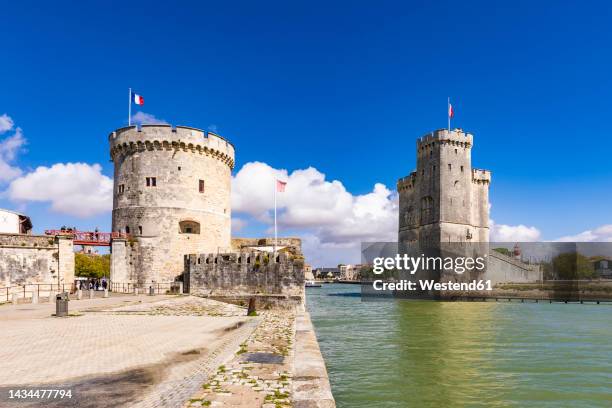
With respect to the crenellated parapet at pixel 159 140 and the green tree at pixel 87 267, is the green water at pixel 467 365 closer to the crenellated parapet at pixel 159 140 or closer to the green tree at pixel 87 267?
the crenellated parapet at pixel 159 140

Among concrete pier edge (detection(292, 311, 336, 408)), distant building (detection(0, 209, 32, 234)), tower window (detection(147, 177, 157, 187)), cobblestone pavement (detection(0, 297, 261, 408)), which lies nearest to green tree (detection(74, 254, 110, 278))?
distant building (detection(0, 209, 32, 234))

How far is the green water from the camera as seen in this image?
1054cm

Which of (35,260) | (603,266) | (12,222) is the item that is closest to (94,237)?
(35,260)

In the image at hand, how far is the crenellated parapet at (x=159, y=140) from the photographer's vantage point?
31.4 m

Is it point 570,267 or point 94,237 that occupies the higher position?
point 94,237

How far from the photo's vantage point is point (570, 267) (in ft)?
261

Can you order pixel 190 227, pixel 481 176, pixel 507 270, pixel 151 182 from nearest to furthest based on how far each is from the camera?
pixel 151 182, pixel 190 227, pixel 507 270, pixel 481 176

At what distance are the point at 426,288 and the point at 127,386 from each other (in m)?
52.6

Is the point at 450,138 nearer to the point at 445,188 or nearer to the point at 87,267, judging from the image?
the point at 445,188

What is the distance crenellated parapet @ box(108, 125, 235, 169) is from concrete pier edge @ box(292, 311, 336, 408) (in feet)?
74.7

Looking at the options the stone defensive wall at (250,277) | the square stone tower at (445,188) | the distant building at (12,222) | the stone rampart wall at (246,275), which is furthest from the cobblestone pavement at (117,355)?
the square stone tower at (445,188)

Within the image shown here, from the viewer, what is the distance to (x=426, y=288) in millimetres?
55906

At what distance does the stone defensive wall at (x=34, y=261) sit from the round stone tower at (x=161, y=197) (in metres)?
4.07

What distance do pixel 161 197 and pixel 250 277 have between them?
994cm
